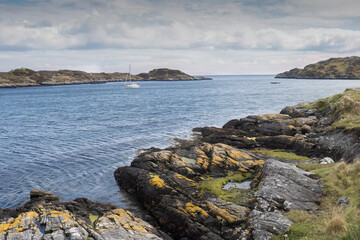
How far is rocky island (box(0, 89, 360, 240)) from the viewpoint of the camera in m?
12.6

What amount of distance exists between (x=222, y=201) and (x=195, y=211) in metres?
2.32

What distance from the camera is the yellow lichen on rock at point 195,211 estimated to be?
15834 mm

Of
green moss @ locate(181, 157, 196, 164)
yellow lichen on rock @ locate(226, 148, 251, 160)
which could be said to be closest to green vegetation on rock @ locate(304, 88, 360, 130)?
yellow lichen on rock @ locate(226, 148, 251, 160)

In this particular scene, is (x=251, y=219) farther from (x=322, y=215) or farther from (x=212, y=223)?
Result: (x=322, y=215)

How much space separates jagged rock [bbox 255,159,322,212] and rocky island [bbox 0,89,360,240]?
61 mm

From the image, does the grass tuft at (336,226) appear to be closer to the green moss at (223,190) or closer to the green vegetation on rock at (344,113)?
the green moss at (223,190)

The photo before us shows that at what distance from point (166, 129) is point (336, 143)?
2921cm

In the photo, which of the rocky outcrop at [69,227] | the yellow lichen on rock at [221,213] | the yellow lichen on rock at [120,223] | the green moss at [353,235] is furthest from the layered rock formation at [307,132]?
the rocky outcrop at [69,227]

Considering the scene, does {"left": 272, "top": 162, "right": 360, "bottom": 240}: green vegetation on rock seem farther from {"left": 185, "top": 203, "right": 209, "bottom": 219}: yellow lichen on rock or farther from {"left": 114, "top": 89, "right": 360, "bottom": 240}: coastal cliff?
{"left": 185, "top": 203, "right": 209, "bottom": 219}: yellow lichen on rock

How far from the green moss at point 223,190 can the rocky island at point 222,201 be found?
73 mm

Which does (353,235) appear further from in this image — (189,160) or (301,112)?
(301,112)

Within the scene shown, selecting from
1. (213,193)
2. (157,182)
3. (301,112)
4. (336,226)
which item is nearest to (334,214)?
(336,226)

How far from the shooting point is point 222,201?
17453 millimetres

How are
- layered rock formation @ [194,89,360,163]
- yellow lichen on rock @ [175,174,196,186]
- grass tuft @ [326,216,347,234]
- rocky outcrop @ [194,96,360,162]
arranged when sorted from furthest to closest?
layered rock formation @ [194,89,360,163], rocky outcrop @ [194,96,360,162], yellow lichen on rock @ [175,174,196,186], grass tuft @ [326,216,347,234]
